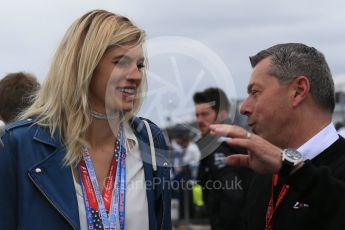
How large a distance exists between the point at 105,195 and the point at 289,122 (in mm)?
980

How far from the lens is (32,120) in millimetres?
3125

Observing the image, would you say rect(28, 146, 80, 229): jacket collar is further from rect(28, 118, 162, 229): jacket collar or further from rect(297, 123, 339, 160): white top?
rect(297, 123, 339, 160): white top

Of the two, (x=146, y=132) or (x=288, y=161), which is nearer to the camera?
(x=288, y=161)

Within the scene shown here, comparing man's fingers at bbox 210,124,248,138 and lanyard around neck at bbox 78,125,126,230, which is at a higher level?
man's fingers at bbox 210,124,248,138

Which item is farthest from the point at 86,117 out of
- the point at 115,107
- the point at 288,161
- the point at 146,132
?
the point at 288,161

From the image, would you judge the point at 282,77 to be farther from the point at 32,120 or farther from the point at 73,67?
the point at 32,120

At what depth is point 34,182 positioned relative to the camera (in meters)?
2.96

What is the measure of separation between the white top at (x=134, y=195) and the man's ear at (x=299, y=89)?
2.76 ft

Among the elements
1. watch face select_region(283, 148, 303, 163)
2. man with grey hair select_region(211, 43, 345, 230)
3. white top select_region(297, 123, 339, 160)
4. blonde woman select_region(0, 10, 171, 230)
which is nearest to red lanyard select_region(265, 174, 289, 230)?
man with grey hair select_region(211, 43, 345, 230)

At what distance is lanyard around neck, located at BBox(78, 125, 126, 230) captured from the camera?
3.06m

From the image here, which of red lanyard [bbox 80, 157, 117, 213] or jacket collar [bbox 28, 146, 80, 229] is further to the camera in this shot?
red lanyard [bbox 80, 157, 117, 213]

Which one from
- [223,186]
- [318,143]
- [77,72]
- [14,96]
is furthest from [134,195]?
[223,186]

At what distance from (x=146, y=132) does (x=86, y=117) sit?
1.17ft

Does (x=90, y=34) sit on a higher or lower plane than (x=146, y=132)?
higher
